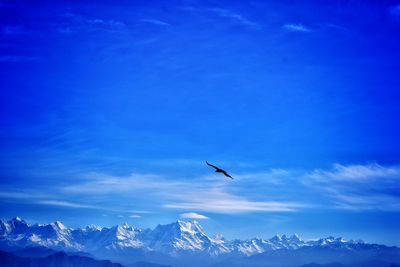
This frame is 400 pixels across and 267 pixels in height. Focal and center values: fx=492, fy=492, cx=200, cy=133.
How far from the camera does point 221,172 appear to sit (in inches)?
2953
